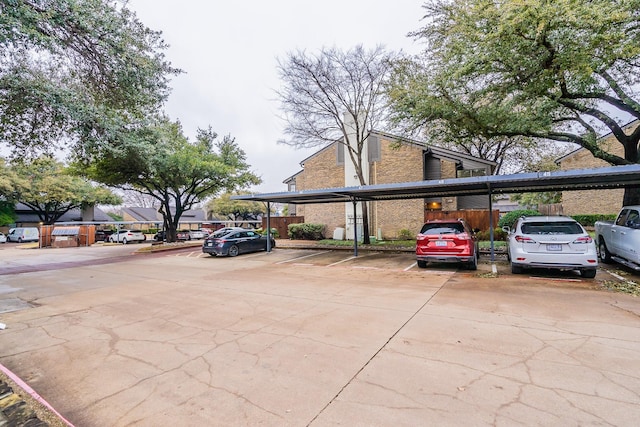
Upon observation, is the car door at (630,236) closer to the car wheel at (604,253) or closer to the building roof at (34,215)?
the car wheel at (604,253)

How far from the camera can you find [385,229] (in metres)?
19.8

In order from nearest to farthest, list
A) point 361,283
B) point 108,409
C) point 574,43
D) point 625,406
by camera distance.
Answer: point 625,406 → point 108,409 → point 361,283 → point 574,43

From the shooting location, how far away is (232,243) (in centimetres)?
1530

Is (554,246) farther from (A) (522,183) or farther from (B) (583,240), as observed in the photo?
(A) (522,183)

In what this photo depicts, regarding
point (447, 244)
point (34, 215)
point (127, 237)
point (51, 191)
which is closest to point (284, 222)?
point (127, 237)

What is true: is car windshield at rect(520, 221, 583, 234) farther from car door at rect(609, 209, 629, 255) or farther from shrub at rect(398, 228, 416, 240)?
shrub at rect(398, 228, 416, 240)

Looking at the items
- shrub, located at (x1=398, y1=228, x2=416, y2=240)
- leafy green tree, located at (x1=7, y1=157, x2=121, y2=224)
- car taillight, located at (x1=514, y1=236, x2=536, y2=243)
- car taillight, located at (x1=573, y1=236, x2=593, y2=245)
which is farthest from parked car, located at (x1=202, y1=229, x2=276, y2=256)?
leafy green tree, located at (x1=7, y1=157, x2=121, y2=224)

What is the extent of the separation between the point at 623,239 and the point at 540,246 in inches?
99.1

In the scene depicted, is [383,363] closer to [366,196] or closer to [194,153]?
[366,196]

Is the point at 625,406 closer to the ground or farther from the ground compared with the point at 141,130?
closer to the ground

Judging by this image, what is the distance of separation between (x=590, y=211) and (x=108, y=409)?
28783mm

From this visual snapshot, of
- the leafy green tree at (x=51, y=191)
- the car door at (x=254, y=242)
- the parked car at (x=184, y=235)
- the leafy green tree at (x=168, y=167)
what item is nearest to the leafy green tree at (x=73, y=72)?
the leafy green tree at (x=168, y=167)

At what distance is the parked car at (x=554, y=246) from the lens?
24.5 feet

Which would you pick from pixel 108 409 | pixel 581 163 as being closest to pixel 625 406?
pixel 108 409
